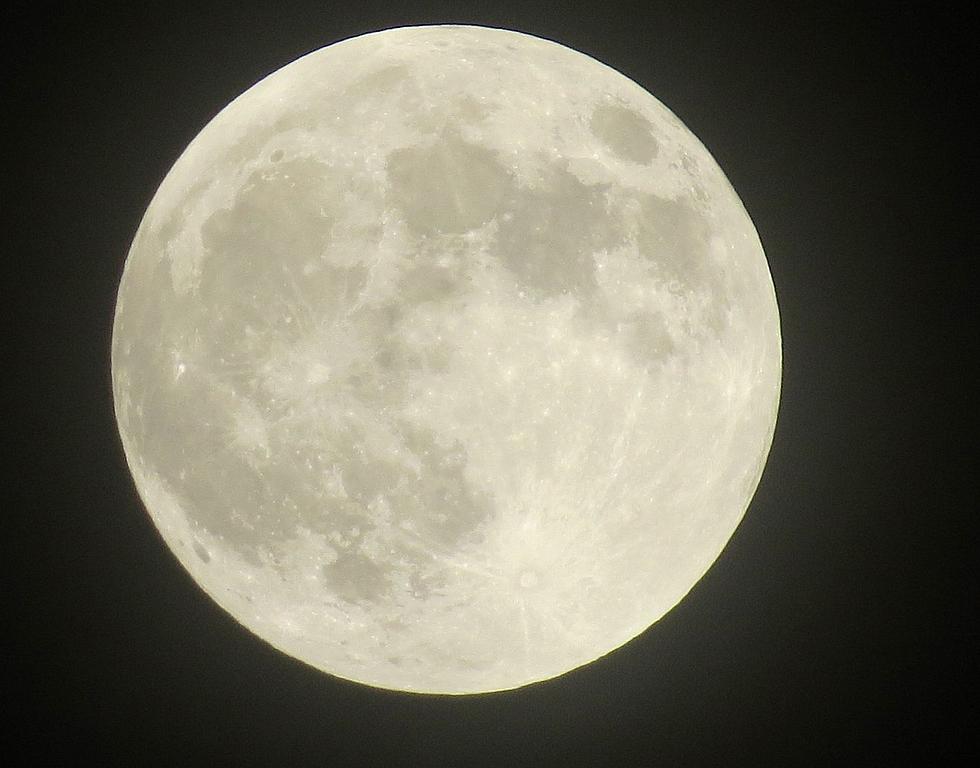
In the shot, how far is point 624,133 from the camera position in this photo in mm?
3832

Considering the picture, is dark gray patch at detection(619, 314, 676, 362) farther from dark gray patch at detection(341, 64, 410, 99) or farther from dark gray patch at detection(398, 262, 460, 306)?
dark gray patch at detection(341, 64, 410, 99)

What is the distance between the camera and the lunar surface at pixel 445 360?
3.41 metres

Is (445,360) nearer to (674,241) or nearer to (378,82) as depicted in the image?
(674,241)

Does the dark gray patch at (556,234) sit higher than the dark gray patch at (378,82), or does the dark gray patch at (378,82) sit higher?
the dark gray patch at (378,82)

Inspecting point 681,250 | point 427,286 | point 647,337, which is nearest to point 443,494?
point 427,286

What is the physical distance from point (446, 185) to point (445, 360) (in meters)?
0.56

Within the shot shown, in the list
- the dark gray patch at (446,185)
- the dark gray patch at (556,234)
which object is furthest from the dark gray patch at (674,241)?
the dark gray patch at (446,185)

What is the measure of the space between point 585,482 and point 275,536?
1.05 m

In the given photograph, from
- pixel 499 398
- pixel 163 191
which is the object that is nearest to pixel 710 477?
pixel 499 398

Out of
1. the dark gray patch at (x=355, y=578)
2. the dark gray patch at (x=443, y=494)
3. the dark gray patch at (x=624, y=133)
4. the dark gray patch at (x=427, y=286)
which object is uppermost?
the dark gray patch at (x=624, y=133)

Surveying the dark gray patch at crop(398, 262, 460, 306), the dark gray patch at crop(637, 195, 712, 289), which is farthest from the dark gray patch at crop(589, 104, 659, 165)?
the dark gray patch at crop(398, 262, 460, 306)

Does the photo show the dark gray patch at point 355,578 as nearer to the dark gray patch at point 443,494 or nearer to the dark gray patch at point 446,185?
the dark gray patch at point 443,494

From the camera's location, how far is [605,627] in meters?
3.99

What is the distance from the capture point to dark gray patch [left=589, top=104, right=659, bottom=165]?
148 inches
